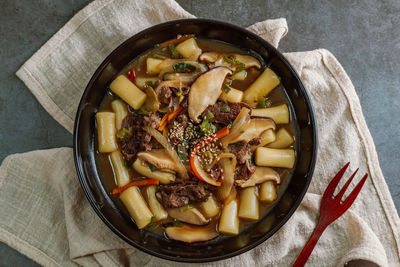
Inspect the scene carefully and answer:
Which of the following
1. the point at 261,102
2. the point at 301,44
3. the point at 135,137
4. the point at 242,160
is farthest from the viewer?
the point at 301,44

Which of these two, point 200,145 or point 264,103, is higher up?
point 200,145

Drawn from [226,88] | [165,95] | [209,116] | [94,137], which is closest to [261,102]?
[226,88]

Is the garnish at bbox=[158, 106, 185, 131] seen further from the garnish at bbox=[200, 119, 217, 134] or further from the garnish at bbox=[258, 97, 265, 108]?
the garnish at bbox=[258, 97, 265, 108]

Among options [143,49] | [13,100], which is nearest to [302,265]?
[143,49]

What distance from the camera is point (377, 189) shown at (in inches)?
134

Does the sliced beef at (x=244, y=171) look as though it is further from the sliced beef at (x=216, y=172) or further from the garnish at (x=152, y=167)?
the garnish at (x=152, y=167)

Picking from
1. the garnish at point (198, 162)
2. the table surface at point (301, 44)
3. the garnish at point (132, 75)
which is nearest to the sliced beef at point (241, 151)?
the garnish at point (198, 162)

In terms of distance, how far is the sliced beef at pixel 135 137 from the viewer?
10.0 ft

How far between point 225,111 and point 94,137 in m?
1.18

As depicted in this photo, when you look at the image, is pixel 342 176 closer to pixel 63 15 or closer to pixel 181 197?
pixel 181 197

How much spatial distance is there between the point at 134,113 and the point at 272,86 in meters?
1.21

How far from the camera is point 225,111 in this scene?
10.1 feet

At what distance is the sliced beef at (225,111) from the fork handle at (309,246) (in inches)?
46.8

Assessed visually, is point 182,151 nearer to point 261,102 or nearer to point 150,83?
point 150,83
